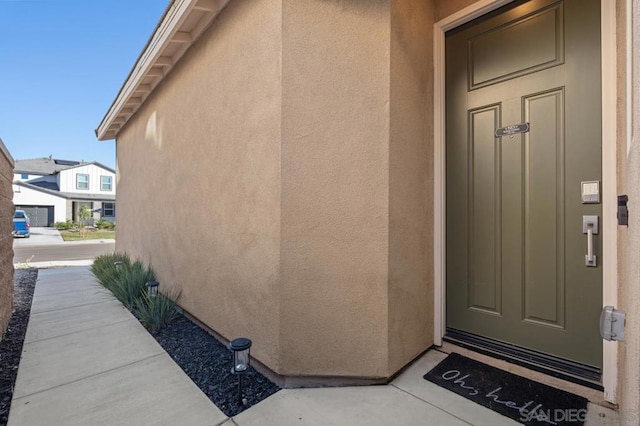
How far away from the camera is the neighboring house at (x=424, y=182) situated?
196 centimetres

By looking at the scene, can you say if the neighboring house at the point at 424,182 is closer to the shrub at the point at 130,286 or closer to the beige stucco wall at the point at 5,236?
the shrub at the point at 130,286

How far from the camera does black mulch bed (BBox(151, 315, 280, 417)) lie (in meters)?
2.03

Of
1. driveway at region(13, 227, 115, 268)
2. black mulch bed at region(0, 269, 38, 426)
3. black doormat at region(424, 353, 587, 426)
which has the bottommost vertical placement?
driveway at region(13, 227, 115, 268)

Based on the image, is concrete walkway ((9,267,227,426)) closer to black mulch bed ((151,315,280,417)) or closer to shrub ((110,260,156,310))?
black mulch bed ((151,315,280,417))

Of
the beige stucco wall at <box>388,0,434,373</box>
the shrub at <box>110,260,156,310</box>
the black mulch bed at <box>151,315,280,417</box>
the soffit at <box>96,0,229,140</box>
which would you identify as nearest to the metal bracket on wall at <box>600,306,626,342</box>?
the beige stucco wall at <box>388,0,434,373</box>

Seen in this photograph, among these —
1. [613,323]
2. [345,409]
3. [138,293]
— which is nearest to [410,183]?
[613,323]

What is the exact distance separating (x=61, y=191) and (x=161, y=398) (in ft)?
112

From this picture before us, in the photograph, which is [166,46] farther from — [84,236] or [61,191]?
[61,191]

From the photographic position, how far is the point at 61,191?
88.2ft

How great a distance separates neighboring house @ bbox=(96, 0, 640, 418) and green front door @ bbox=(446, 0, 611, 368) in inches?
0.4

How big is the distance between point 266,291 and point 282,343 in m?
0.40

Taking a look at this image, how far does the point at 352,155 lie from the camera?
7.11 ft

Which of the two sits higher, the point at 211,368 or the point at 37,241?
the point at 211,368

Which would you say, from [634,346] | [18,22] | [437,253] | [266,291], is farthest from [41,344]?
[18,22]
